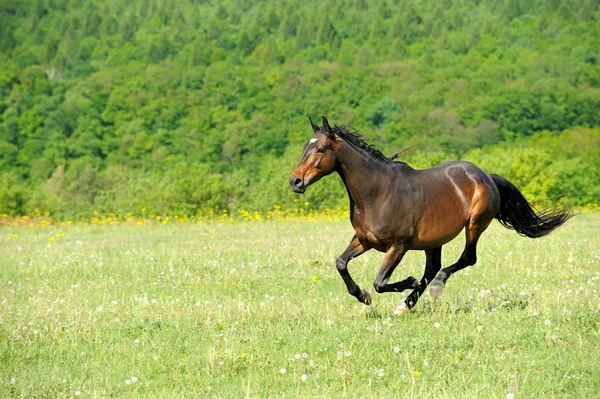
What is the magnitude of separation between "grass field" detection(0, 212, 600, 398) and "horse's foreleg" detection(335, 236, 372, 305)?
24 centimetres

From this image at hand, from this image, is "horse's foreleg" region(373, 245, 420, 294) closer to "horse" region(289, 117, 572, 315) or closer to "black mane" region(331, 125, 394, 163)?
"horse" region(289, 117, 572, 315)

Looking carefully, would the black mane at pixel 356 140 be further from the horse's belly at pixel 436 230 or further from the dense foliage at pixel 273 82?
the dense foliage at pixel 273 82

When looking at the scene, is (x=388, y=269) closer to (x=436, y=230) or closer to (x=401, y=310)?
(x=401, y=310)

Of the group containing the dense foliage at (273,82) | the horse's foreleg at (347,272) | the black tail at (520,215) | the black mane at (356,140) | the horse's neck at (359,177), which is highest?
the black mane at (356,140)

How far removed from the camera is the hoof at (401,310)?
10055mm

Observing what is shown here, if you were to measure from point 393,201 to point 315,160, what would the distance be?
1.12 m

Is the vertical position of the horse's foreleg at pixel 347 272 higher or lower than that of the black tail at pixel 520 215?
higher

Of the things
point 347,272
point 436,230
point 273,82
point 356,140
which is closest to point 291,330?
point 347,272

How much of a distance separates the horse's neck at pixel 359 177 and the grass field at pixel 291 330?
4.59 feet

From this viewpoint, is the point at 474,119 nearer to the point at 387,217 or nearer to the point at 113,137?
the point at 113,137

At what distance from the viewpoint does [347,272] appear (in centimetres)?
997

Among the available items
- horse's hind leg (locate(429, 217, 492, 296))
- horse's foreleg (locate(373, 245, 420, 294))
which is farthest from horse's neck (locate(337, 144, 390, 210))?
horse's hind leg (locate(429, 217, 492, 296))

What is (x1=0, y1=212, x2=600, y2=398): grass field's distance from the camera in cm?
762

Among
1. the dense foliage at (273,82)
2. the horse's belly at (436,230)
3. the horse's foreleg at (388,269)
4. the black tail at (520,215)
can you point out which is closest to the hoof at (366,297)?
the horse's foreleg at (388,269)
